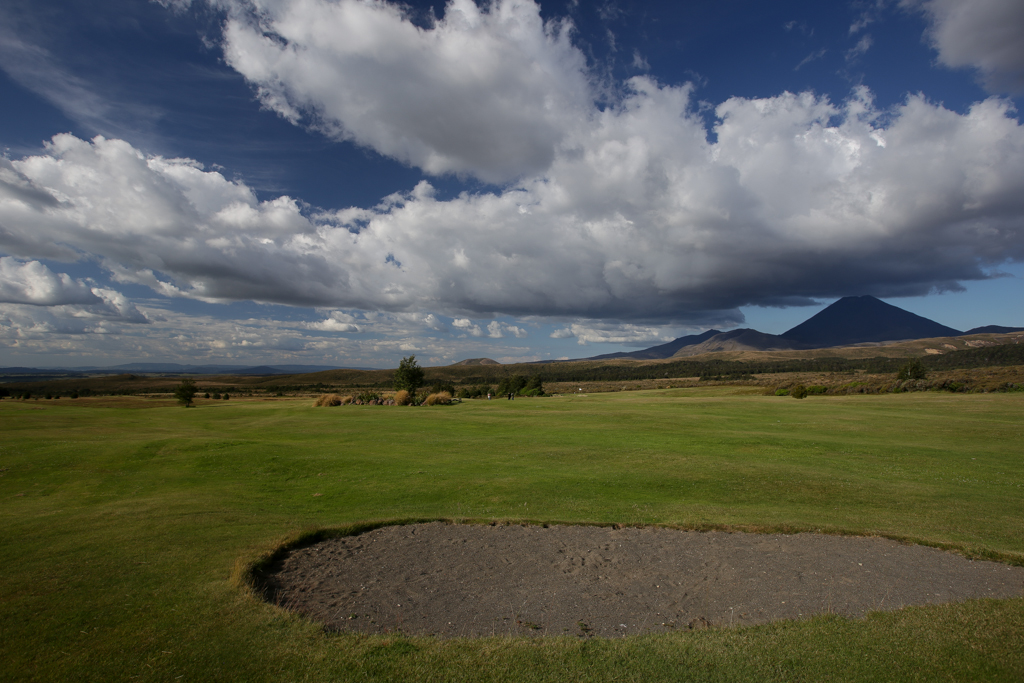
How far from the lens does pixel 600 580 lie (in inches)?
319

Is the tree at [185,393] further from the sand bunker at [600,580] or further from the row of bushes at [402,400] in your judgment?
the sand bunker at [600,580]

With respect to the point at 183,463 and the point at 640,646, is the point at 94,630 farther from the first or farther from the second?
the point at 183,463

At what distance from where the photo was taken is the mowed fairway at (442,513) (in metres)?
5.30

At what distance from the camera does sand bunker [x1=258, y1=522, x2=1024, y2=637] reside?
6.77m

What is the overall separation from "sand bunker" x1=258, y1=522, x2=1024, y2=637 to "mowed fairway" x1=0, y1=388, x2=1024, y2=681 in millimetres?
584

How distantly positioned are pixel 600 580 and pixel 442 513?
16.1ft

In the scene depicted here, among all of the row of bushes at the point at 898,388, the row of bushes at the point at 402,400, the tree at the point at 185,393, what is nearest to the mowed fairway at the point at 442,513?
the row of bushes at the point at 402,400

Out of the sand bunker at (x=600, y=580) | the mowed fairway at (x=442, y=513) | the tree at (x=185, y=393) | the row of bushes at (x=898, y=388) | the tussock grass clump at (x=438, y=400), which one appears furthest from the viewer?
the tree at (x=185, y=393)

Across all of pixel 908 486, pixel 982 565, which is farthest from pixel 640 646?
pixel 908 486

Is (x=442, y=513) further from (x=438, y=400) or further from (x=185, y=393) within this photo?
(x=185, y=393)

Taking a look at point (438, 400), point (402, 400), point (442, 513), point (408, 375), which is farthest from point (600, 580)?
point (408, 375)

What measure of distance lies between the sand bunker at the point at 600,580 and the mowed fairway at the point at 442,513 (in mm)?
584

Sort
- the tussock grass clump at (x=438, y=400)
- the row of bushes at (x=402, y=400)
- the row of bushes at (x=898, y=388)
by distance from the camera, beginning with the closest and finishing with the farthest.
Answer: the row of bushes at (x=898, y=388) → the row of bushes at (x=402, y=400) → the tussock grass clump at (x=438, y=400)

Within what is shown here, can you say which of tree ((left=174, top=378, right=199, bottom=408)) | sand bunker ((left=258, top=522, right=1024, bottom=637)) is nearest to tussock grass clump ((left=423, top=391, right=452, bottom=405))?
tree ((left=174, top=378, right=199, bottom=408))
